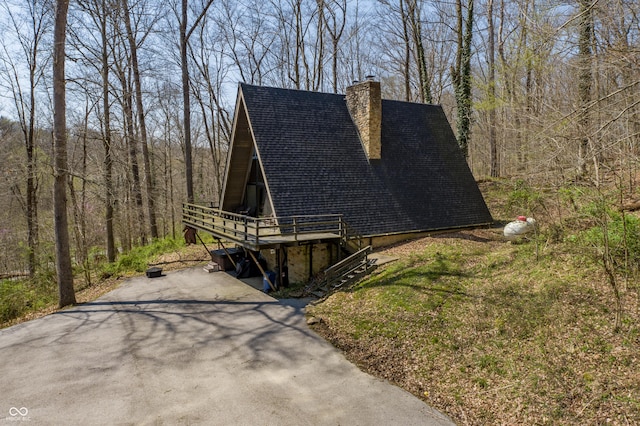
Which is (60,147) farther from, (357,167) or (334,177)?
(357,167)

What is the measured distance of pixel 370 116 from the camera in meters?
15.5

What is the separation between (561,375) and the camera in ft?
19.1

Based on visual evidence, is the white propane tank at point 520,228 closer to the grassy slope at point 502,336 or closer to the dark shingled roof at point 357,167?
the grassy slope at point 502,336

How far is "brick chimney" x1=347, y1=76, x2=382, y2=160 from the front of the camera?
15.5 meters

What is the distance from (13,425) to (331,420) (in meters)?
4.97

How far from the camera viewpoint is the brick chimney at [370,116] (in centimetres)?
1550

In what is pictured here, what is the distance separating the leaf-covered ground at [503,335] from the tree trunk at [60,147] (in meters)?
8.23

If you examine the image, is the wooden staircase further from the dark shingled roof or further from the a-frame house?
the dark shingled roof

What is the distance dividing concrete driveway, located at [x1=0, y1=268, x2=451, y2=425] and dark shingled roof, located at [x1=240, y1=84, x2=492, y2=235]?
4600 millimetres

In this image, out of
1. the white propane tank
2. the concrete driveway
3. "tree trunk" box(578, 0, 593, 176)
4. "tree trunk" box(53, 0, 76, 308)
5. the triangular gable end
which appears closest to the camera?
the concrete driveway

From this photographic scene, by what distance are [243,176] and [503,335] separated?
12183 millimetres
